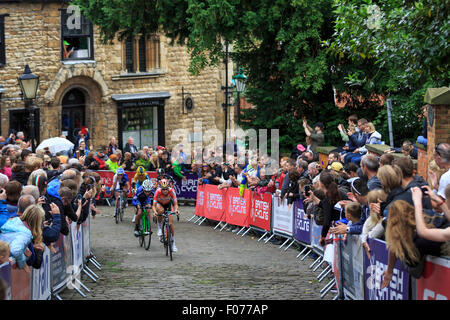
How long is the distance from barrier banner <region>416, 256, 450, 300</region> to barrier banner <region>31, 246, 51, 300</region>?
4.65 meters

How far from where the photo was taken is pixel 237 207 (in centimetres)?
2095

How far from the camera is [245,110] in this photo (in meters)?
27.3

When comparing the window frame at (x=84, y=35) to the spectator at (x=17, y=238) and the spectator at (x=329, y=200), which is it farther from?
the spectator at (x=17, y=238)

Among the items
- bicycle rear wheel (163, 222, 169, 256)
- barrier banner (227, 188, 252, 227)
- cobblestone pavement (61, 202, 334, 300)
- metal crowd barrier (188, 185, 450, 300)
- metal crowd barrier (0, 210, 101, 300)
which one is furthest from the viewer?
barrier banner (227, 188, 252, 227)

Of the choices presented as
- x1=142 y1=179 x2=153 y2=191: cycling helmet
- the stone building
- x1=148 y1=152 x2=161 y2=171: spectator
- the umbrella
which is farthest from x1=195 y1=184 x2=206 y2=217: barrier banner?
the stone building

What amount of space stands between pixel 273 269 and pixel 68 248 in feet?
13.2

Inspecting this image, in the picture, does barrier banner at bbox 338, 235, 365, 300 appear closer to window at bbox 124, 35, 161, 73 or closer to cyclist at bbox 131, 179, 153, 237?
cyclist at bbox 131, 179, 153, 237

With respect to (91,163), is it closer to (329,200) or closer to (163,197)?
(163,197)

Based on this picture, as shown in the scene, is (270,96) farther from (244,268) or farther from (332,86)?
(244,268)

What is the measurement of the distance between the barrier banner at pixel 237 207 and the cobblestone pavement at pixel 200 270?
1.48ft

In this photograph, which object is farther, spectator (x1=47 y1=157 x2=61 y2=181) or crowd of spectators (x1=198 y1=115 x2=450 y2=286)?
spectator (x1=47 y1=157 x2=61 y2=181)

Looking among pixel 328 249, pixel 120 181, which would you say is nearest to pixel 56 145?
pixel 120 181

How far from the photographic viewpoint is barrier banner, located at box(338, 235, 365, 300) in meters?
10.5

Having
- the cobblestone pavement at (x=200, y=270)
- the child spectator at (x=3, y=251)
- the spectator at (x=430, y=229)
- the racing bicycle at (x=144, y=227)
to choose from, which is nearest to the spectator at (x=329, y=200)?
the cobblestone pavement at (x=200, y=270)
